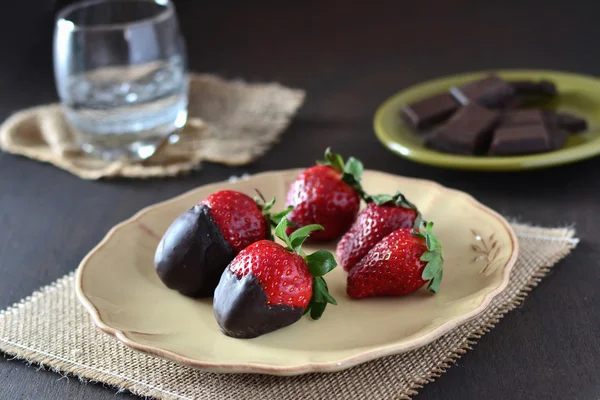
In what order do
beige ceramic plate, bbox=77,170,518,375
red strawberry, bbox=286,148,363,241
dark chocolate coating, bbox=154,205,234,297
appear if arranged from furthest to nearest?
red strawberry, bbox=286,148,363,241, dark chocolate coating, bbox=154,205,234,297, beige ceramic plate, bbox=77,170,518,375

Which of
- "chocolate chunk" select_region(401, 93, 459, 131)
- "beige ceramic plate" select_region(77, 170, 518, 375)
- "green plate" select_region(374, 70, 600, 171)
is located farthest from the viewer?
"chocolate chunk" select_region(401, 93, 459, 131)

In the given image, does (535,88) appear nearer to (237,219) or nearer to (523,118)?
(523,118)

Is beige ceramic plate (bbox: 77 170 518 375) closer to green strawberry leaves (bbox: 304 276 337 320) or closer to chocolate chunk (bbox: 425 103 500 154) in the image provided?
green strawberry leaves (bbox: 304 276 337 320)

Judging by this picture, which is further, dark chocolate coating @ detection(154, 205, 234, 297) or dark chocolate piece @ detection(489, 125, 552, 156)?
dark chocolate piece @ detection(489, 125, 552, 156)

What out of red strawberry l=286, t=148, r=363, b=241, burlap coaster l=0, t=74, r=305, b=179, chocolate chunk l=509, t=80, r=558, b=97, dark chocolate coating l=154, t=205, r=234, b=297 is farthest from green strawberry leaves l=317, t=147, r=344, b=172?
chocolate chunk l=509, t=80, r=558, b=97

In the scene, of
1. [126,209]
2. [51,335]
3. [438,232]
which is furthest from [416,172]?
[51,335]

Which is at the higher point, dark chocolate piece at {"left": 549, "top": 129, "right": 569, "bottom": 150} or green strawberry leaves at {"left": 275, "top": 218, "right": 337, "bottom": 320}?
green strawberry leaves at {"left": 275, "top": 218, "right": 337, "bottom": 320}
